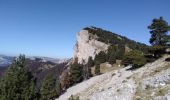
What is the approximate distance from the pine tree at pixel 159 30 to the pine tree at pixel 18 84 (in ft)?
108

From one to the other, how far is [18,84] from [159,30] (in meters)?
37.2

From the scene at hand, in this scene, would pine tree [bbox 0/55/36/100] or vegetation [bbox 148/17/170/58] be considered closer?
pine tree [bbox 0/55/36/100]

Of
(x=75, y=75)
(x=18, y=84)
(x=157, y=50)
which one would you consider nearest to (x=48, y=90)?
(x=75, y=75)

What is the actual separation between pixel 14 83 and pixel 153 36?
36880 millimetres

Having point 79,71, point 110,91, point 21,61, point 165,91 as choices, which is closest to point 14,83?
point 21,61

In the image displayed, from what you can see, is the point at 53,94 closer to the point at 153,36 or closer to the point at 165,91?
the point at 153,36

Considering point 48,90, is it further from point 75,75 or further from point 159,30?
point 159,30

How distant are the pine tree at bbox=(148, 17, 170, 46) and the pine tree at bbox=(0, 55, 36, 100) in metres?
33.0

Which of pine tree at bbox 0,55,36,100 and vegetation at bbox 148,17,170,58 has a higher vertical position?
vegetation at bbox 148,17,170,58

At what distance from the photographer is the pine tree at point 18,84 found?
60.0m

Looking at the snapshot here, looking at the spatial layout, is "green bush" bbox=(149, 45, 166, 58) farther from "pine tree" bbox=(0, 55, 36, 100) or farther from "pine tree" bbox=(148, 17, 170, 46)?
"pine tree" bbox=(0, 55, 36, 100)

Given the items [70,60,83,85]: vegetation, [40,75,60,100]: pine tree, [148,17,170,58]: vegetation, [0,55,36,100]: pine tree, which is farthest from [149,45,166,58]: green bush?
[70,60,83,85]: vegetation

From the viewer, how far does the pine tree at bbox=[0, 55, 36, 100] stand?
6003 cm

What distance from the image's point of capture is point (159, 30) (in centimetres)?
7662
